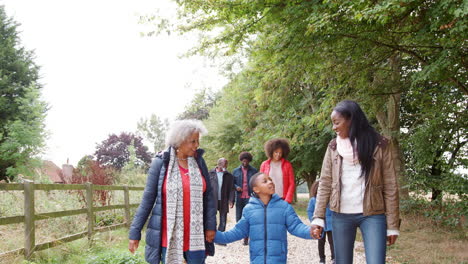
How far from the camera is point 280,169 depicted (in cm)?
710

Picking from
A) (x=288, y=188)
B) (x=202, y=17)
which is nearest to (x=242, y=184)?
(x=288, y=188)

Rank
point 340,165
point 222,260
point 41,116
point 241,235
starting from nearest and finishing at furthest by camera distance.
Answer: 1. point 340,165
2. point 241,235
3. point 222,260
4. point 41,116

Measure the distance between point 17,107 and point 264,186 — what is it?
94.5ft

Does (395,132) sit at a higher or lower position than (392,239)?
higher

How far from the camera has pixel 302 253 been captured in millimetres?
8039

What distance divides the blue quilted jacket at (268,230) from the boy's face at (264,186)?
0.08 meters

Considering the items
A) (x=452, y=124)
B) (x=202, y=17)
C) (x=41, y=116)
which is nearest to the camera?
(x=202, y=17)

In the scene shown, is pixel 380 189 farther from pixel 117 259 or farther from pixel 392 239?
pixel 117 259

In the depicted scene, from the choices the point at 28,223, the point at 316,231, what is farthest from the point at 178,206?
the point at 28,223

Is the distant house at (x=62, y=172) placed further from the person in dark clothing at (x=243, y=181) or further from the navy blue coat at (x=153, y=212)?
the navy blue coat at (x=153, y=212)

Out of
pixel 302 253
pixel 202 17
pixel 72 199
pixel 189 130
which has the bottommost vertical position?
pixel 302 253

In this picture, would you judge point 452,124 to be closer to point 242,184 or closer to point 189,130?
point 242,184

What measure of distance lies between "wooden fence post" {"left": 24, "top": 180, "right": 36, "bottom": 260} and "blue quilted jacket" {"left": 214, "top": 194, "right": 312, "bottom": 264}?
288 centimetres

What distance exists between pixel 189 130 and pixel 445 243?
7123 mm
